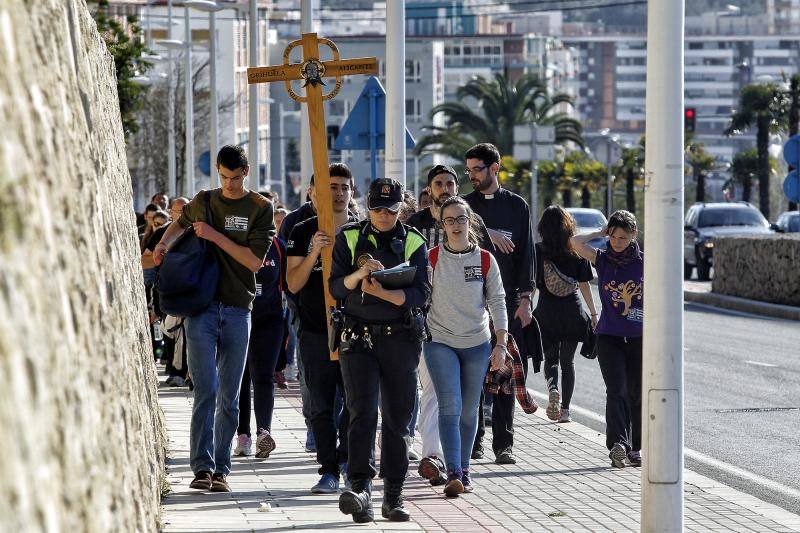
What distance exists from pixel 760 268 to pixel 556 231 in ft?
60.6

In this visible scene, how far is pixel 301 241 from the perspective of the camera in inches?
372

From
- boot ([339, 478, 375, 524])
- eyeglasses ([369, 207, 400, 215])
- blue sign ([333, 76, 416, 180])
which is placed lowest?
boot ([339, 478, 375, 524])

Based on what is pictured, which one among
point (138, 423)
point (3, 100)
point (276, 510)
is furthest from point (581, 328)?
point (3, 100)

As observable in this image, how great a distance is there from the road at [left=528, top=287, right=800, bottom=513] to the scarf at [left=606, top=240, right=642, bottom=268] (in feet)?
4.39

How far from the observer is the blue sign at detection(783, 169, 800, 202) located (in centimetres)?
3120

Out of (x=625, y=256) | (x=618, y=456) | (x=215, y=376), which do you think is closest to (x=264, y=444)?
(x=215, y=376)

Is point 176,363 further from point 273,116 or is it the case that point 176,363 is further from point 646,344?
point 273,116

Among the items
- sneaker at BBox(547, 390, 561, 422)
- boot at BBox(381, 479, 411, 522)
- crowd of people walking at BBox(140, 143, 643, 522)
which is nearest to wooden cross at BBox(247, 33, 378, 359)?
crowd of people walking at BBox(140, 143, 643, 522)

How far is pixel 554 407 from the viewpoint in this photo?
13516mm

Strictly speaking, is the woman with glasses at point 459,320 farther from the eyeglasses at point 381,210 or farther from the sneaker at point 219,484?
the sneaker at point 219,484

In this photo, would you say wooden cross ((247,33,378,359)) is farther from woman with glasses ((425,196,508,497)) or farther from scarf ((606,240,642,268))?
scarf ((606,240,642,268))

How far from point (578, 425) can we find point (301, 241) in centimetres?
445

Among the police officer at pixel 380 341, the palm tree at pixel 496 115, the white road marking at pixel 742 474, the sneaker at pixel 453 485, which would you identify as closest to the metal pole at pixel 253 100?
the white road marking at pixel 742 474

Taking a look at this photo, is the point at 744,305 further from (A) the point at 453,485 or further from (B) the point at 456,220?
(A) the point at 453,485
